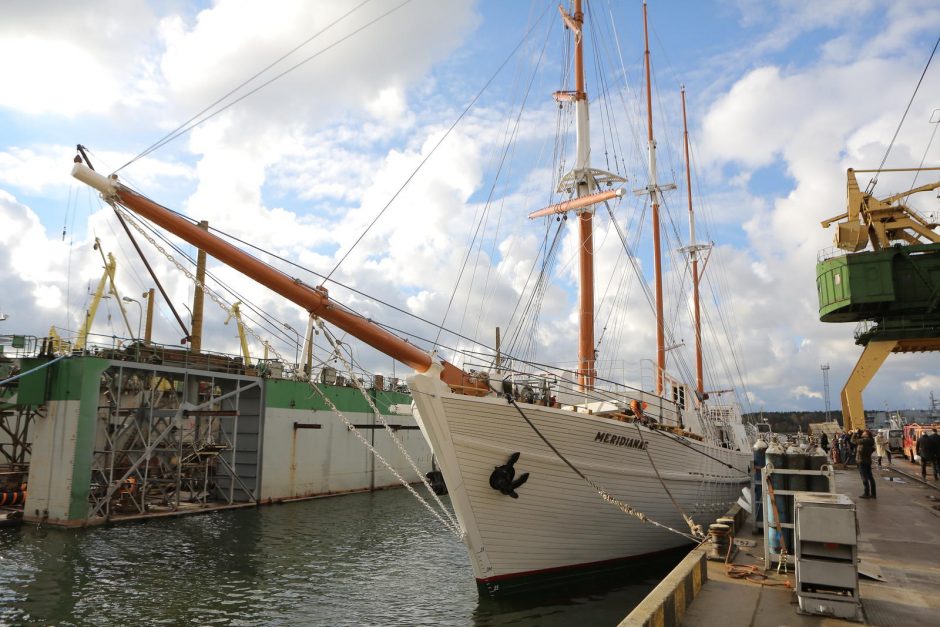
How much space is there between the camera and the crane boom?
9.46 meters

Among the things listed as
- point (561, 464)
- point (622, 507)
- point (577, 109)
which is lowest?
point (622, 507)

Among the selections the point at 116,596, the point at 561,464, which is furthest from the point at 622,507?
the point at 116,596

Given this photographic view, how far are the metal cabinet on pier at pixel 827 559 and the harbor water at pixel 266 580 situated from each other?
12.9ft

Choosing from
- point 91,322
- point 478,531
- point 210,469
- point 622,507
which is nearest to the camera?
point 478,531

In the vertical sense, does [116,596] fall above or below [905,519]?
below

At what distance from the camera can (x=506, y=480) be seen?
9914 mm

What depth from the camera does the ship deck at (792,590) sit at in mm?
6184

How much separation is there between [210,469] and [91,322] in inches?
963

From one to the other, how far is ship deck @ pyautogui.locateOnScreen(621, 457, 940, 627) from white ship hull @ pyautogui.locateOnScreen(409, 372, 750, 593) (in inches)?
86.4

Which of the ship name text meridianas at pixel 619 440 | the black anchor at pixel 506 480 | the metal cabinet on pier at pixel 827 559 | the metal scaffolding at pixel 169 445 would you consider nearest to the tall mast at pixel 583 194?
the ship name text meridianas at pixel 619 440

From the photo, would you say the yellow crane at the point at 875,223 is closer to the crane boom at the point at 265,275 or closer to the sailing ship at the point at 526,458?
the sailing ship at the point at 526,458

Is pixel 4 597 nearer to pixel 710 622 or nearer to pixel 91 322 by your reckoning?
pixel 710 622

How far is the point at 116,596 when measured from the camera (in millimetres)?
11258

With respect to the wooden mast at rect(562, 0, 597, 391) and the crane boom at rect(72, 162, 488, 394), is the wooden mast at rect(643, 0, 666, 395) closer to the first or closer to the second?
the wooden mast at rect(562, 0, 597, 391)
